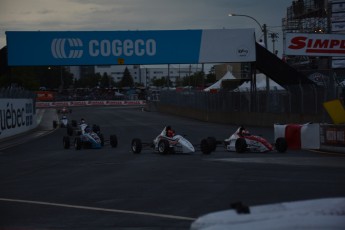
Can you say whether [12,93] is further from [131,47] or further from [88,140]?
[88,140]

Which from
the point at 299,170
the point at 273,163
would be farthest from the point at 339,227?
the point at 273,163

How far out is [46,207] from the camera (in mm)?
10789

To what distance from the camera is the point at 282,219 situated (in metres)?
3.85

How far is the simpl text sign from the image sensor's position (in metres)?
31.3

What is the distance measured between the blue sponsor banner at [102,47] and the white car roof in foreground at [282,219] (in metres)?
27.7

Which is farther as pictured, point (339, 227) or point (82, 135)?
point (82, 135)

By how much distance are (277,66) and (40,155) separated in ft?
43.4

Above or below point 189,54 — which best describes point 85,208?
below

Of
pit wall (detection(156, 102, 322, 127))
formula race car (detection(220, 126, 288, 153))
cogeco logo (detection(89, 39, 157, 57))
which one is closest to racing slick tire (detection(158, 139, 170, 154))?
formula race car (detection(220, 126, 288, 153))

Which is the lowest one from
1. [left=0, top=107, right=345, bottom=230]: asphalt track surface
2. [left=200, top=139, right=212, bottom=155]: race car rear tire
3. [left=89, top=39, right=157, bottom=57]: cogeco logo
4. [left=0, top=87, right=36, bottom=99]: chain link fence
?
[left=0, top=107, right=345, bottom=230]: asphalt track surface

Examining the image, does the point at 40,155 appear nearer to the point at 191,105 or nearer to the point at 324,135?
the point at 324,135

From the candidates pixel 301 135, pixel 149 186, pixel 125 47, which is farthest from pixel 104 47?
pixel 149 186

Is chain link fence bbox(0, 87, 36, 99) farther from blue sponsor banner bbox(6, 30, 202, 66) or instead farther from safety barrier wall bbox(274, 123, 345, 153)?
safety barrier wall bbox(274, 123, 345, 153)

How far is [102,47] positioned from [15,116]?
375 inches
